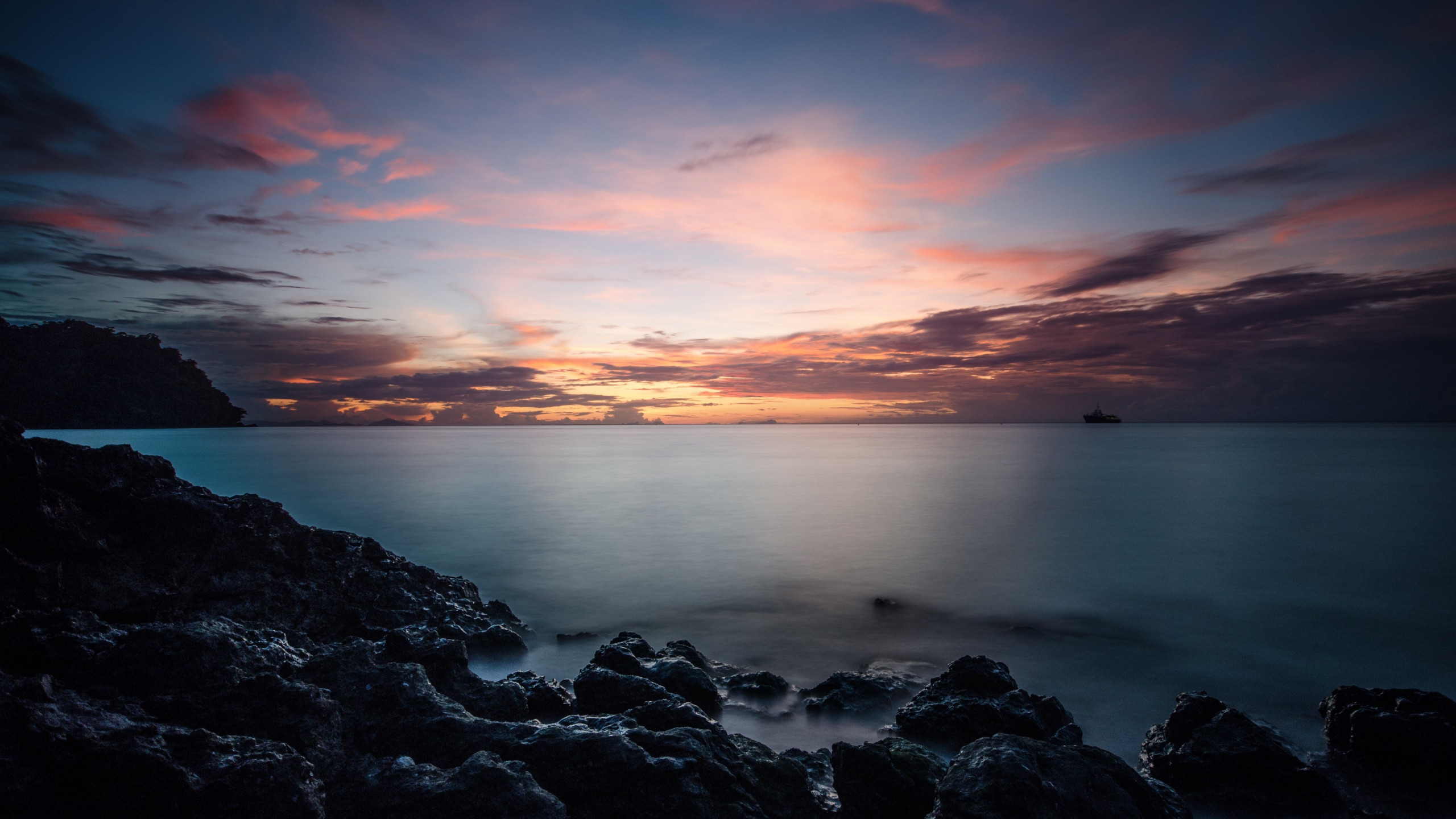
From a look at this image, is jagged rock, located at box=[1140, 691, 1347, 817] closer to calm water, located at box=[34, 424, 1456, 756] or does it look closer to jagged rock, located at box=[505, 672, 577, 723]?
calm water, located at box=[34, 424, 1456, 756]

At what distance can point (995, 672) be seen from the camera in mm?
6258

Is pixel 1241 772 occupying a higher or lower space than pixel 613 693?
lower

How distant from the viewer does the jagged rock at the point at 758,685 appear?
279 inches

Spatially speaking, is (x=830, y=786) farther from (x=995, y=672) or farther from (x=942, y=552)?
(x=942, y=552)

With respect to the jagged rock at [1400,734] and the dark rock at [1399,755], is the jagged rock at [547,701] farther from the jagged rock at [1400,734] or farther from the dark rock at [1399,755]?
the jagged rock at [1400,734]

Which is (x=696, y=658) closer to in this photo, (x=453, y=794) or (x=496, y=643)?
(x=496, y=643)

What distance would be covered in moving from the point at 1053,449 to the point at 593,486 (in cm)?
5611

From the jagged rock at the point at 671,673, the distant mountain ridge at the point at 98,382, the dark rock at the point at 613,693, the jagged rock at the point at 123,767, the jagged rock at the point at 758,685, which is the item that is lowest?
the jagged rock at the point at 758,685

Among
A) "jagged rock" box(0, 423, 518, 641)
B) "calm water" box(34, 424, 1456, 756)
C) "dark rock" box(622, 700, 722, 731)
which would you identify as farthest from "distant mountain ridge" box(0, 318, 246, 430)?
"dark rock" box(622, 700, 722, 731)

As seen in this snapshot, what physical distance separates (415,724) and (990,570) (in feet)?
41.7

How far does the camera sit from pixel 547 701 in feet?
18.5

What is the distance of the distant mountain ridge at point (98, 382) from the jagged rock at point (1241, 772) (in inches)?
3971

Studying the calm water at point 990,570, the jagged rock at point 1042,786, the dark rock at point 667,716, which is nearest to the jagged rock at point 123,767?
the dark rock at point 667,716

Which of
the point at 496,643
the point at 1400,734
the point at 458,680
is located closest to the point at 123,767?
the point at 458,680
